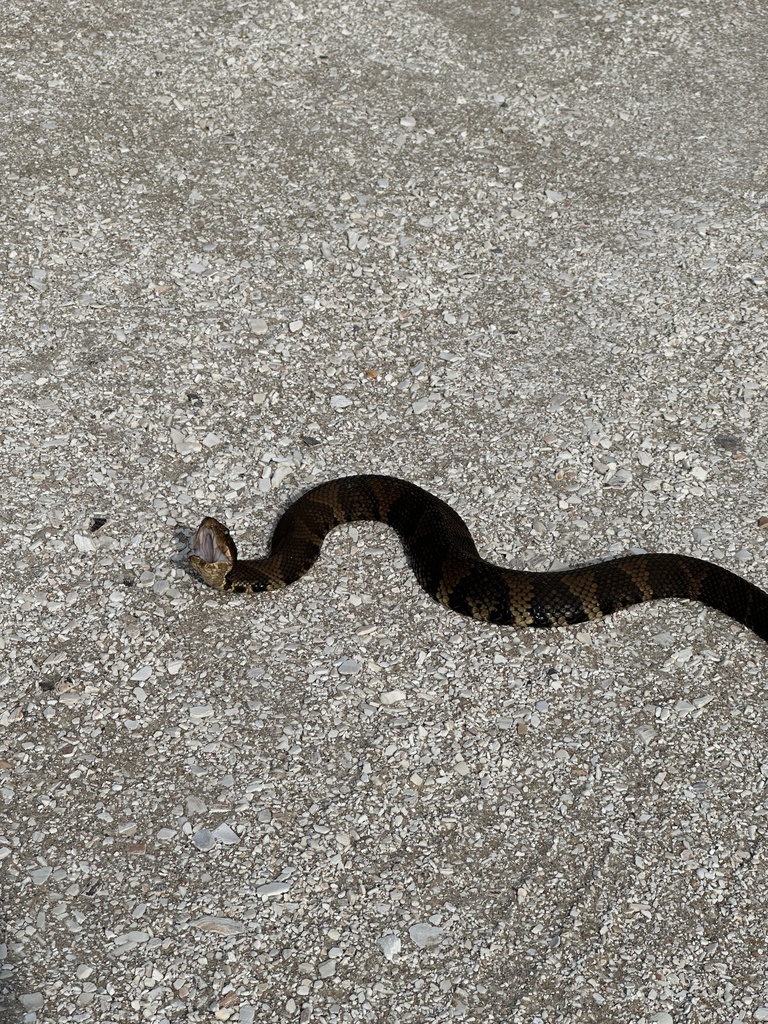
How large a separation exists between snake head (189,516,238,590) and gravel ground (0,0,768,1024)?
160 millimetres

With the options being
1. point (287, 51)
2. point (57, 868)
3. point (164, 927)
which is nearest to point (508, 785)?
point (164, 927)

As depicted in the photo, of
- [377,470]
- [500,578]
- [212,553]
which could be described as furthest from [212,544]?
[500,578]

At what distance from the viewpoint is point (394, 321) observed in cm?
776

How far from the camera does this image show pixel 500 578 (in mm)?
6035

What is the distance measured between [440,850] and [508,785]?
452 mm

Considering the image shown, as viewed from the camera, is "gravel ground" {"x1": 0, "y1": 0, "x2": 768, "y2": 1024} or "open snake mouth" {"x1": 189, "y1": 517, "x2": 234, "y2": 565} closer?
"gravel ground" {"x1": 0, "y1": 0, "x2": 768, "y2": 1024}

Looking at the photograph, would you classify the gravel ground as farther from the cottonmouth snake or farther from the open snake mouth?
the open snake mouth

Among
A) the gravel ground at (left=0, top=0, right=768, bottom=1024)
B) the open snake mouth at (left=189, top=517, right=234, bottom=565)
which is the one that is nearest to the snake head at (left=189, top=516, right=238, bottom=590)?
the open snake mouth at (left=189, top=517, right=234, bottom=565)

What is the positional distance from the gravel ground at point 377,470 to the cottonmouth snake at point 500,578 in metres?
0.09

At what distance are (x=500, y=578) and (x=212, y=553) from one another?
144 cm

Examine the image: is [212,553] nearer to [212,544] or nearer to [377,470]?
[212,544]

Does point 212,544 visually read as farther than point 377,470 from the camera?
No

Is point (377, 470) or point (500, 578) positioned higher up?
point (500, 578)

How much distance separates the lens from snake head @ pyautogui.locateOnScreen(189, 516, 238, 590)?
6.02 meters
